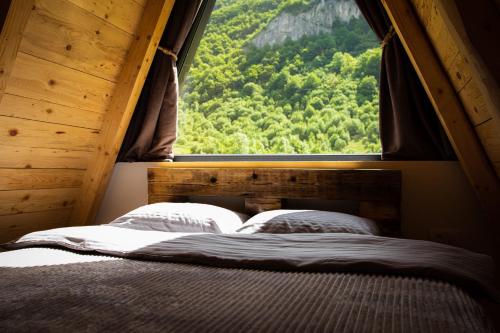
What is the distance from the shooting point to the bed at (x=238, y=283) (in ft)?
2.40

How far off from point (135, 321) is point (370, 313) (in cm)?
48

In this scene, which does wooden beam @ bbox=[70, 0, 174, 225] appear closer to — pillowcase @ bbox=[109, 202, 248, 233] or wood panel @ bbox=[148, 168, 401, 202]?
wood panel @ bbox=[148, 168, 401, 202]

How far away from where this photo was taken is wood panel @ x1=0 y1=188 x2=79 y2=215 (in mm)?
2084

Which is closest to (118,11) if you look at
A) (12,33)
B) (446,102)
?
(12,33)

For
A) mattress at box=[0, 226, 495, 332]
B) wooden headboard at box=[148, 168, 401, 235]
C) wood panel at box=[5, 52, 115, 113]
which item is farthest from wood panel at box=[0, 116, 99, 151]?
mattress at box=[0, 226, 495, 332]

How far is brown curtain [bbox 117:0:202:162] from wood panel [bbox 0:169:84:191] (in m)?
0.38

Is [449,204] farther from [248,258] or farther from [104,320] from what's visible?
[104,320]

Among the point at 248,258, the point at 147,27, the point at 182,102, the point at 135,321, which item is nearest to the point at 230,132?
the point at 182,102

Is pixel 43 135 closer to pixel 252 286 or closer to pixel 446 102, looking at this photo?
pixel 252 286

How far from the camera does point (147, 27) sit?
2154mm

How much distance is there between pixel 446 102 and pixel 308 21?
108 cm

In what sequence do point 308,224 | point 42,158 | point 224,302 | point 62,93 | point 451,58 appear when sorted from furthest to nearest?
1. point 42,158
2. point 62,93
3. point 308,224
4. point 451,58
5. point 224,302

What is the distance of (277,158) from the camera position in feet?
7.85

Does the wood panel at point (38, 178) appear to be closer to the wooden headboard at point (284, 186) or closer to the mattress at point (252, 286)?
the wooden headboard at point (284, 186)
